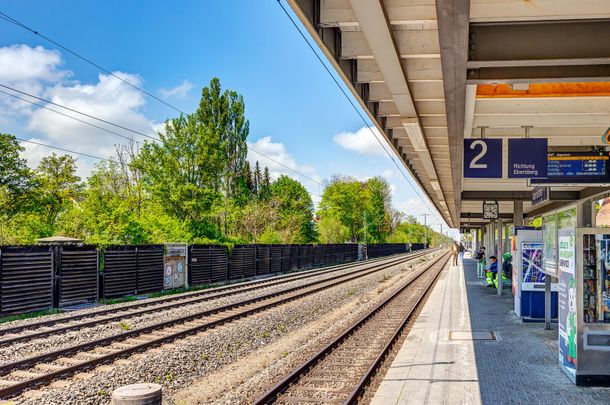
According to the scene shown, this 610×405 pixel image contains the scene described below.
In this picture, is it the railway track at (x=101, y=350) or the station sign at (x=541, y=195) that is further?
the station sign at (x=541, y=195)

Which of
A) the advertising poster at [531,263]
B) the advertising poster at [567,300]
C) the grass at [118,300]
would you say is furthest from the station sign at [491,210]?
the advertising poster at [567,300]

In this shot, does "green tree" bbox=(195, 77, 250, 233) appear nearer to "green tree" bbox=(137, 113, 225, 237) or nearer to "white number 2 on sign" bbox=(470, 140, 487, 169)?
"green tree" bbox=(137, 113, 225, 237)

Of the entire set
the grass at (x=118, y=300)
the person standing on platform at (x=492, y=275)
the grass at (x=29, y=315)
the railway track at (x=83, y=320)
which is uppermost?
the person standing on platform at (x=492, y=275)

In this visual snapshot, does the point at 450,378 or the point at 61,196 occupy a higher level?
the point at 61,196

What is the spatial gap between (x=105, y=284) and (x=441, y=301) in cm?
1198

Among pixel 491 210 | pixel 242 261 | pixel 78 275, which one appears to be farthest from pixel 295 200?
pixel 78 275

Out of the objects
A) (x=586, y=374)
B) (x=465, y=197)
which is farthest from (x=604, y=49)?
(x=465, y=197)

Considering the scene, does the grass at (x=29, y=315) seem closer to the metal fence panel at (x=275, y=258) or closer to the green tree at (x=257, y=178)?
the metal fence panel at (x=275, y=258)

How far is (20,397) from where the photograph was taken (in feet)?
25.1

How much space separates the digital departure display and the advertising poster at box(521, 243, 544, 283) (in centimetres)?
486

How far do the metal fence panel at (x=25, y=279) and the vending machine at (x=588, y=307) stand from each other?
14343 mm

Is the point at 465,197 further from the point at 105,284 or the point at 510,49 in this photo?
the point at 510,49

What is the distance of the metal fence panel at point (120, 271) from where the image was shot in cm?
1986

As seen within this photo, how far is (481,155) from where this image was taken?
10148 mm
